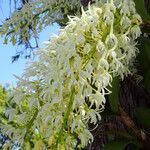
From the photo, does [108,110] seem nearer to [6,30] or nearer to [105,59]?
[105,59]

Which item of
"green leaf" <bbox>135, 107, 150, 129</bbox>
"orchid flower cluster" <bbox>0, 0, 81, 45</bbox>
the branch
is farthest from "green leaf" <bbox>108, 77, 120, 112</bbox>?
"orchid flower cluster" <bbox>0, 0, 81, 45</bbox>

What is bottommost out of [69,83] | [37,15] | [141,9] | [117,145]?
[117,145]

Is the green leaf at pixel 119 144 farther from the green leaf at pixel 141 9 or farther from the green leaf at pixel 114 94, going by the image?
the green leaf at pixel 141 9

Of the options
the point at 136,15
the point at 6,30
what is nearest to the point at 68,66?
the point at 136,15

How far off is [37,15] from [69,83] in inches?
46.9

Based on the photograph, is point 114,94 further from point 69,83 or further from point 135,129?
point 69,83

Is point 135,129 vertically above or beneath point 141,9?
beneath

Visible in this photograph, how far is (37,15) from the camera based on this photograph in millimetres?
2324

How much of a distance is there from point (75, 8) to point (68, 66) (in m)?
1.22

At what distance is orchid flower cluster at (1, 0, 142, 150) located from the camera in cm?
120

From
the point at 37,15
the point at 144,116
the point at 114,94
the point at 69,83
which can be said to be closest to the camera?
the point at 69,83

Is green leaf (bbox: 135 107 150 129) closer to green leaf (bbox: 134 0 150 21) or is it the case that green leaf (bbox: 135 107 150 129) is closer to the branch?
the branch

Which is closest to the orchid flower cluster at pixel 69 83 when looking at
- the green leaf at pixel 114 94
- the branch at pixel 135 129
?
the green leaf at pixel 114 94

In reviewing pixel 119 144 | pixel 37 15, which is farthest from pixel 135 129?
pixel 37 15
